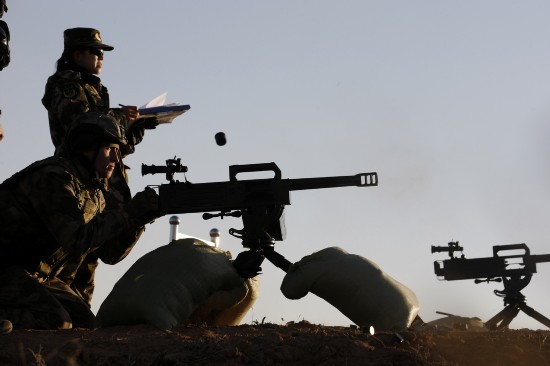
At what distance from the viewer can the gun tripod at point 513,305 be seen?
12938 mm

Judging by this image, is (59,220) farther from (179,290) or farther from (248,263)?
(248,263)

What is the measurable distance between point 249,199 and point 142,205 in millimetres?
876

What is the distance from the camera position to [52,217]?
636 cm

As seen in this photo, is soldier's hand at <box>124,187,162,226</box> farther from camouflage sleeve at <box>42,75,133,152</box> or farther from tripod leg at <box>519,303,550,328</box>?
tripod leg at <box>519,303,550,328</box>

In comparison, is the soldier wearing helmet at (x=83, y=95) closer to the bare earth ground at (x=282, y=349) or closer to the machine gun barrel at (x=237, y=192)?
the machine gun barrel at (x=237, y=192)

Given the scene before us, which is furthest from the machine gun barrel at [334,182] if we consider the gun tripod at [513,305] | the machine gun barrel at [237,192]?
the gun tripod at [513,305]

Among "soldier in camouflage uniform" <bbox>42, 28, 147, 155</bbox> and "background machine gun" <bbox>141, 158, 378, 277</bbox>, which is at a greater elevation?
"soldier in camouflage uniform" <bbox>42, 28, 147, 155</bbox>

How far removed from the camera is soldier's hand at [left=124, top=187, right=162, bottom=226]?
6648 millimetres

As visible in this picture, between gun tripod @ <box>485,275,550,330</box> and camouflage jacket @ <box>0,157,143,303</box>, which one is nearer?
camouflage jacket @ <box>0,157,143,303</box>

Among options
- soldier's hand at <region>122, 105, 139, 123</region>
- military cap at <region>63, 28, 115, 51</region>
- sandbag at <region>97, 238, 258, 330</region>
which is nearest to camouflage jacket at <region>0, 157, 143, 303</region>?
sandbag at <region>97, 238, 258, 330</region>

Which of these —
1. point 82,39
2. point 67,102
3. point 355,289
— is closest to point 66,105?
point 67,102

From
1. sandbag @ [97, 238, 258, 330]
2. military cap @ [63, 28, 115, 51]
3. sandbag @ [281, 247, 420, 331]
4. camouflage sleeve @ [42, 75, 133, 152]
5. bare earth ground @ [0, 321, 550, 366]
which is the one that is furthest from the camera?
military cap @ [63, 28, 115, 51]

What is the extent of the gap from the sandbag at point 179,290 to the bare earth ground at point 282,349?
102cm

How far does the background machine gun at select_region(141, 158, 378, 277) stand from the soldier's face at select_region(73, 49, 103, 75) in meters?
1.12
